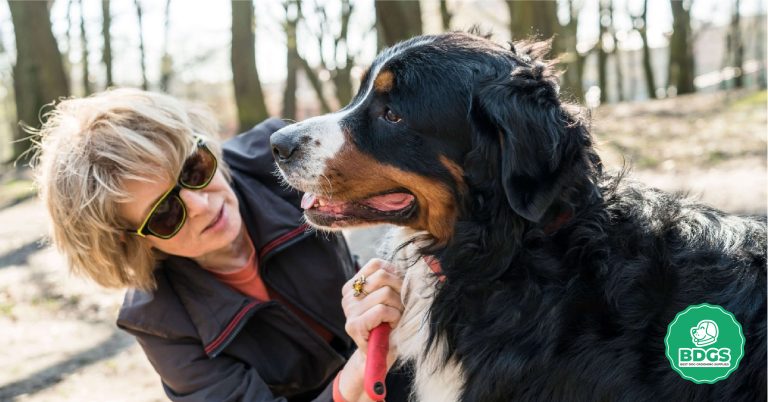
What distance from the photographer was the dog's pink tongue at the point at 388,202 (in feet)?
7.47

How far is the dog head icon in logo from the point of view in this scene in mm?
1843

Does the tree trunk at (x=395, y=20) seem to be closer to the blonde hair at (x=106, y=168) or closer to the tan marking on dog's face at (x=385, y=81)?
the blonde hair at (x=106, y=168)

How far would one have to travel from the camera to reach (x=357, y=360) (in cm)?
247

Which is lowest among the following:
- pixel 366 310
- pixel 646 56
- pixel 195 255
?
pixel 366 310

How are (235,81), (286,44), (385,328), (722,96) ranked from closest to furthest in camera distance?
(385,328), (235,81), (722,96), (286,44)

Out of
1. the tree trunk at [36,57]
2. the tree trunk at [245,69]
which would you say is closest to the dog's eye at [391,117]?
the tree trunk at [245,69]

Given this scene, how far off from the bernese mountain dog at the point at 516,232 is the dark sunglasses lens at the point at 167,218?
0.60 metres

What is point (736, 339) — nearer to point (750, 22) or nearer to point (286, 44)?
point (286, 44)

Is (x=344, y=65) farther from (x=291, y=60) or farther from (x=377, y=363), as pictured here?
(x=377, y=363)

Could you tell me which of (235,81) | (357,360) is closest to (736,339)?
(357,360)

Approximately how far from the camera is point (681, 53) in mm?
19000

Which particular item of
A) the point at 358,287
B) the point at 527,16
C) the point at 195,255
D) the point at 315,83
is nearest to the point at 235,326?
the point at 195,255

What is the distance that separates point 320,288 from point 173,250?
674 millimetres

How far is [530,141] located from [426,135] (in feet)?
1.25
